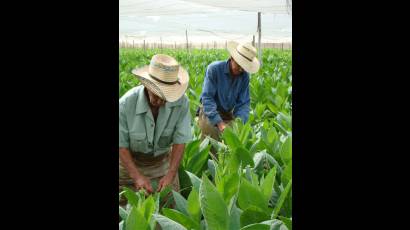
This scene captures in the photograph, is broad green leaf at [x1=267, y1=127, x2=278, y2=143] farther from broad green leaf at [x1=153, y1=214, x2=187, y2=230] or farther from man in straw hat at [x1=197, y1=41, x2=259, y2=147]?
broad green leaf at [x1=153, y1=214, x2=187, y2=230]

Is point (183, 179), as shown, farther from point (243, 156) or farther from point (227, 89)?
point (227, 89)

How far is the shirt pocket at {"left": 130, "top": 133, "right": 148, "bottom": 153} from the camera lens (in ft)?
7.40

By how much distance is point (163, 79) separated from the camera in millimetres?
1978

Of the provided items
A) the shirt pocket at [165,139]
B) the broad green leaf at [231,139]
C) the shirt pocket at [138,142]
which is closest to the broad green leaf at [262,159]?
the broad green leaf at [231,139]

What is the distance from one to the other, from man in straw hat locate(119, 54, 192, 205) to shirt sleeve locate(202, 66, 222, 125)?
1068 millimetres

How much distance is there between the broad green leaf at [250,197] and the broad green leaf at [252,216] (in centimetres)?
14

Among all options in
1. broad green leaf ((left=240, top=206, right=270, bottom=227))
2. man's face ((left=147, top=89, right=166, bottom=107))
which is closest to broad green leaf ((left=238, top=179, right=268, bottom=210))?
broad green leaf ((left=240, top=206, right=270, bottom=227))

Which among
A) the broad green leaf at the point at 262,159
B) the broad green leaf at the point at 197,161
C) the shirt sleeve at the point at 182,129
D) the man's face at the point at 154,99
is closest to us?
the man's face at the point at 154,99

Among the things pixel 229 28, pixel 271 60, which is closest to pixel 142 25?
pixel 229 28

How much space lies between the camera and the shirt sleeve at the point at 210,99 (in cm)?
355

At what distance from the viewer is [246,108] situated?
381 cm

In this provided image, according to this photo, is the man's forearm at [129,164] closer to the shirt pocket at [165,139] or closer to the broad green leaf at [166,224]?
the shirt pocket at [165,139]
